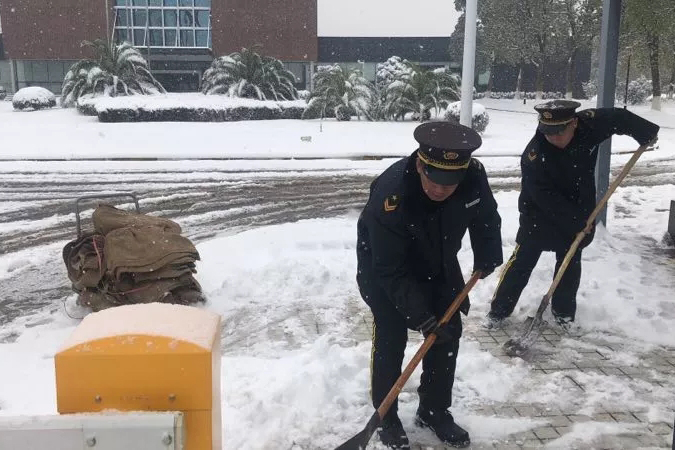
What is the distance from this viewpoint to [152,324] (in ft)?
5.81

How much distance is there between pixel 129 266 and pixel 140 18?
35.1 meters

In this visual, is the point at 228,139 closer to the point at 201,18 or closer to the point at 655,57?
the point at 655,57

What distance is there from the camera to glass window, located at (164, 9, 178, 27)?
120ft

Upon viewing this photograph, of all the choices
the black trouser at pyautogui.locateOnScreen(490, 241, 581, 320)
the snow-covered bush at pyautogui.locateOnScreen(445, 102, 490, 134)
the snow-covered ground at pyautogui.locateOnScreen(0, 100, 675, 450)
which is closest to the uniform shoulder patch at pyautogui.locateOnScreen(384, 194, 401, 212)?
the snow-covered ground at pyautogui.locateOnScreen(0, 100, 675, 450)

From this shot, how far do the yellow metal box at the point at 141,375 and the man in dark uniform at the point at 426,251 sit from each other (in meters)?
1.32

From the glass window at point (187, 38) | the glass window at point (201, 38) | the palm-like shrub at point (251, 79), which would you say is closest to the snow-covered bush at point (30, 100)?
the palm-like shrub at point (251, 79)

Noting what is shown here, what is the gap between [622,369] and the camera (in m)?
4.15

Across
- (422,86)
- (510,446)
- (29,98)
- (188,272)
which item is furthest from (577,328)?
(29,98)

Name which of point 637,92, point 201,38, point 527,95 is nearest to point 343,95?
point 201,38

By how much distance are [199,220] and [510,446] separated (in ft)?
20.7

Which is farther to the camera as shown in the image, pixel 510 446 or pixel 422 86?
pixel 422 86

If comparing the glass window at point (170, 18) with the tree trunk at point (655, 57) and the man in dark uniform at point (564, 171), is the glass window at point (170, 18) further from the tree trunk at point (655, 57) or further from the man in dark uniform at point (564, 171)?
the man in dark uniform at point (564, 171)

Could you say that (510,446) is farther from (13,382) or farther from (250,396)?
(13,382)

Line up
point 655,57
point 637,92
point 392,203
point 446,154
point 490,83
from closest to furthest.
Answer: point 446,154
point 392,203
point 655,57
point 637,92
point 490,83
